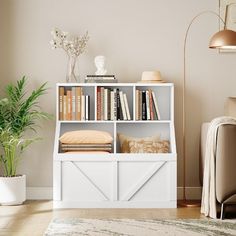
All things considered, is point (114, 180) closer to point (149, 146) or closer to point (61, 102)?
point (149, 146)

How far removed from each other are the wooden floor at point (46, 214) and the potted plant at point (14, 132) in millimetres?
147

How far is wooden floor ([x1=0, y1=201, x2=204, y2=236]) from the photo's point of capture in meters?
4.46

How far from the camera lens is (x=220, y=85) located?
578 cm

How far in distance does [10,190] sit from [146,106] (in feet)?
4.83

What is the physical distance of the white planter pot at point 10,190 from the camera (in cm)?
530

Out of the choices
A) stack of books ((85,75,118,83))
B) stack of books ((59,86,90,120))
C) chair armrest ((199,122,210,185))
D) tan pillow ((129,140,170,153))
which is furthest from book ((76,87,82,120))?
chair armrest ((199,122,210,185))

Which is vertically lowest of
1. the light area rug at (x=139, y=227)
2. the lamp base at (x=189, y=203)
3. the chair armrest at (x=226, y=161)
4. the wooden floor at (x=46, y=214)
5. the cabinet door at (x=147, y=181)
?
the lamp base at (x=189, y=203)

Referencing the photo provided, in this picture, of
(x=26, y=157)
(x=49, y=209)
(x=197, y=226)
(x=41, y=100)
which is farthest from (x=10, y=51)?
(x=197, y=226)

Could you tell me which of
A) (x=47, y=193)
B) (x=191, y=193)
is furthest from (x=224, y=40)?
(x=47, y=193)

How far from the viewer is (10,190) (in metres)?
5.31

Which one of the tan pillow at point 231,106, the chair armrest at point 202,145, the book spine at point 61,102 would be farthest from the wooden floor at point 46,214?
the tan pillow at point 231,106

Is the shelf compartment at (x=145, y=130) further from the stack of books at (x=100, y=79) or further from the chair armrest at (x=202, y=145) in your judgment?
the stack of books at (x=100, y=79)

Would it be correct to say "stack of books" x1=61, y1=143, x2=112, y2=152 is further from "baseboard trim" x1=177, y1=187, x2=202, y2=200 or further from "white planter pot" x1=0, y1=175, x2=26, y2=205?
"baseboard trim" x1=177, y1=187, x2=202, y2=200

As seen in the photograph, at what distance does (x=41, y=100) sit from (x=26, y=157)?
1.90 ft
